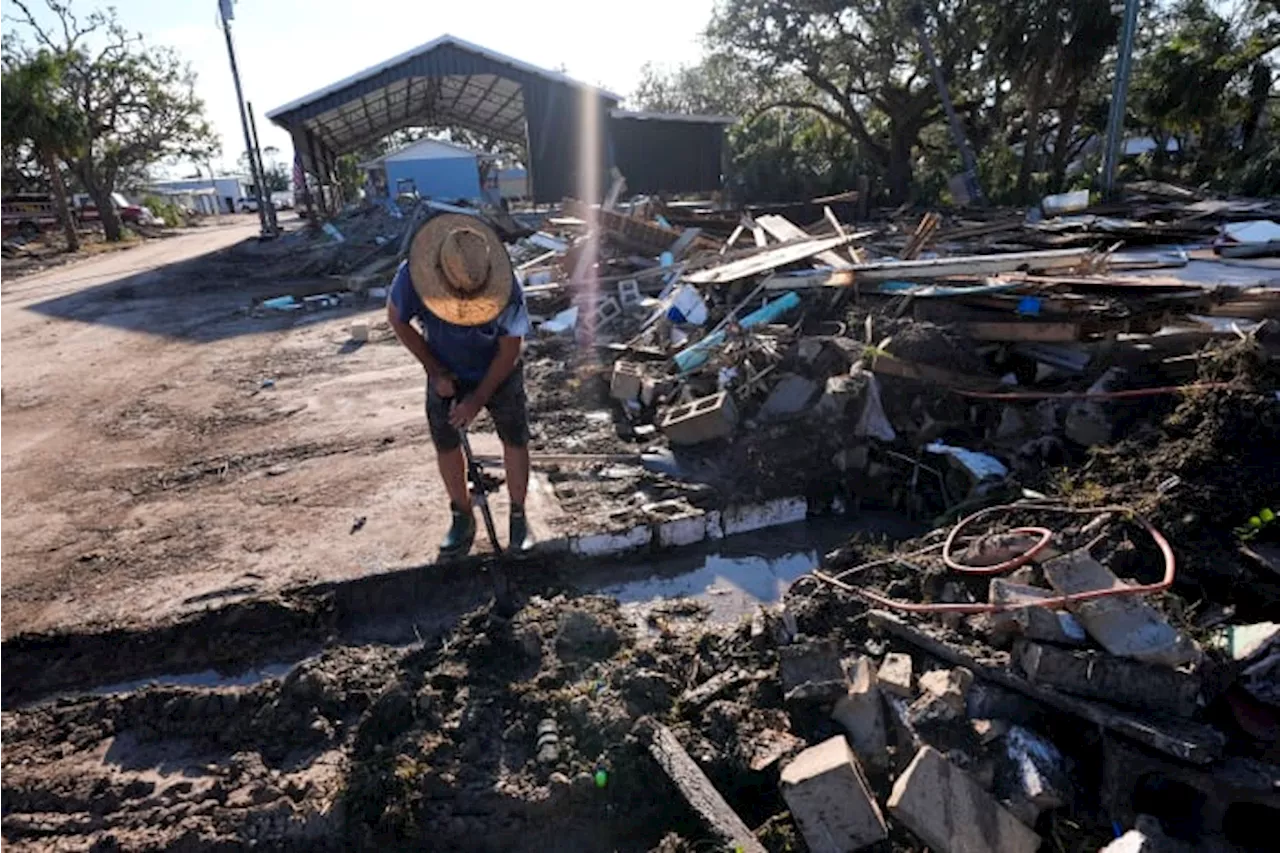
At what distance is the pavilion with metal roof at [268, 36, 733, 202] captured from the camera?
2109cm

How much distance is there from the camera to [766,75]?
875 inches

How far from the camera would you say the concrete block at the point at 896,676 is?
9.50 feet

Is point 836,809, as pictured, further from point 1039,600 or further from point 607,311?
point 607,311

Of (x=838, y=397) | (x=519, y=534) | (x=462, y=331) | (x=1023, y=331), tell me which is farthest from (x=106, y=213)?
(x=1023, y=331)

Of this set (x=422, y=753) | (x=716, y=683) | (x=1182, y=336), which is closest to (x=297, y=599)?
(x=422, y=753)

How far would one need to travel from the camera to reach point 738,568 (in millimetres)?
4531

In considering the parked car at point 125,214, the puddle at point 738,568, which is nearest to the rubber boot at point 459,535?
the puddle at point 738,568

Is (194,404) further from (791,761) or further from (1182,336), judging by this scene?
(1182,336)

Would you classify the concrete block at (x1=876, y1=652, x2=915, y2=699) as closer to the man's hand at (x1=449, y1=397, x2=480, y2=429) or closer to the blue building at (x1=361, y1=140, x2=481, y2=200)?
the man's hand at (x1=449, y1=397, x2=480, y2=429)

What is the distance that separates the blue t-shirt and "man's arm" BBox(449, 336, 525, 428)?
0.06 metres

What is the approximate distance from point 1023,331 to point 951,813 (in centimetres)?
415

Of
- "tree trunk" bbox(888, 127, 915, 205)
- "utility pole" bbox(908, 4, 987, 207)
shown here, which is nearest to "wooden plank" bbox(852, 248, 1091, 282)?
"utility pole" bbox(908, 4, 987, 207)

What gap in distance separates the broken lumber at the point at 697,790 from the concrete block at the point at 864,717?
22.3 inches

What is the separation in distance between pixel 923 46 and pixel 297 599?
18812 millimetres
